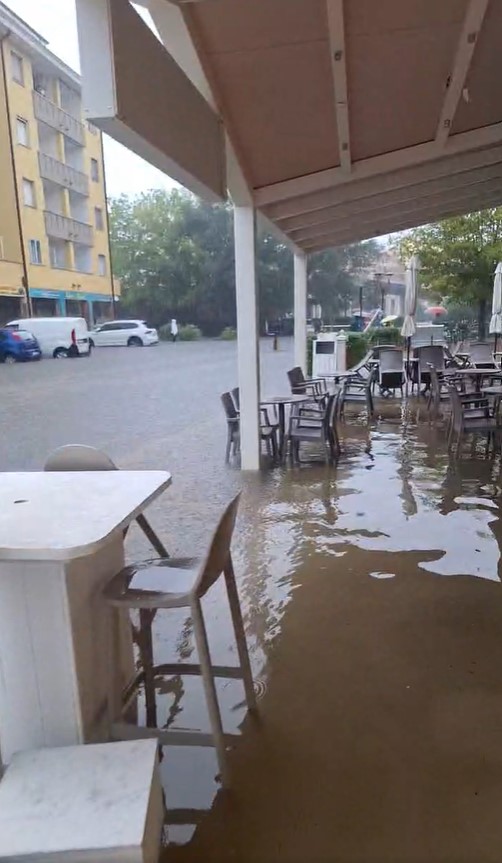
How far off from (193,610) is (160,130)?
190cm

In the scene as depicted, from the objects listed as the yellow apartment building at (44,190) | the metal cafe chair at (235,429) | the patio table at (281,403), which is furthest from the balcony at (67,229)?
the patio table at (281,403)

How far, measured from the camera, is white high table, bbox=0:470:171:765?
4.93ft

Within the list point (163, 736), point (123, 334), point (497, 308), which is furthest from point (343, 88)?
point (123, 334)

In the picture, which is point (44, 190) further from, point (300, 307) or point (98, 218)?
point (300, 307)

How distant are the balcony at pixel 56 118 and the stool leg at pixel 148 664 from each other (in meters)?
9.48

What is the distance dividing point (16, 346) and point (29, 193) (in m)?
6.07

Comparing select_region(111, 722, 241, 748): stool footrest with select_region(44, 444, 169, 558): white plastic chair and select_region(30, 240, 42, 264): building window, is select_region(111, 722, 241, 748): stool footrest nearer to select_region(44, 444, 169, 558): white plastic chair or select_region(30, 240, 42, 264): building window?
select_region(44, 444, 169, 558): white plastic chair

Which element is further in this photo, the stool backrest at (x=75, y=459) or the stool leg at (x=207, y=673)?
the stool backrest at (x=75, y=459)

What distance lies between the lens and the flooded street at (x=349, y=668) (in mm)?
1565

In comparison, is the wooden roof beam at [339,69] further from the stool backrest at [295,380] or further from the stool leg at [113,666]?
the stool backrest at [295,380]

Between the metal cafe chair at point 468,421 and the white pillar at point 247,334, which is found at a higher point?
the white pillar at point 247,334

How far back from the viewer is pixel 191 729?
196cm

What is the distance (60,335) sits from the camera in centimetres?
1803

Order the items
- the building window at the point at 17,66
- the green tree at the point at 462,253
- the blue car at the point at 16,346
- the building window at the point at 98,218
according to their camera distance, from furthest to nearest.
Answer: the blue car at the point at 16,346
the building window at the point at 98,218
the green tree at the point at 462,253
the building window at the point at 17,66
